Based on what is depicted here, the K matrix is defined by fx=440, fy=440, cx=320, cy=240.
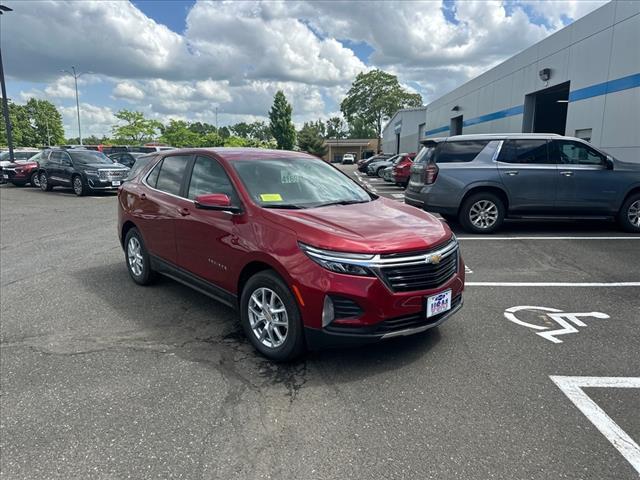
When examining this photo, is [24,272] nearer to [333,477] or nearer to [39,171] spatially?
[333,477]

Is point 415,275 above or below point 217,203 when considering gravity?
below

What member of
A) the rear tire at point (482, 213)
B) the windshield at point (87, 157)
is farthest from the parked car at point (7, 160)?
the rear tire at point (482, 213)

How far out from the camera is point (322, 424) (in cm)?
278

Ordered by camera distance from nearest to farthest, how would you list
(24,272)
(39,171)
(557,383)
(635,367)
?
(557,383) < (635,367) < (24,272) < (39,171)

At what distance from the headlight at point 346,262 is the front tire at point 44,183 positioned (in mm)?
19642

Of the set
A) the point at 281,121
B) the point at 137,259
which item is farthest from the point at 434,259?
the point at 281,121

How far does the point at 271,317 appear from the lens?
3504 millimetres

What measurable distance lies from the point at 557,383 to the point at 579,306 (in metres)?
1.92

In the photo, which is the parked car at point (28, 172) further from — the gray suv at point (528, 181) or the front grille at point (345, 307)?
the front grille at point (345, 307)

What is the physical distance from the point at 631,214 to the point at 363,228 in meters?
7.62

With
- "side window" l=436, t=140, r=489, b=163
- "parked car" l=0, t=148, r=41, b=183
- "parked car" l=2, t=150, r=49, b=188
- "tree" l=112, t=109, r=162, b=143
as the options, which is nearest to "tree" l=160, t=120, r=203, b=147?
"tree" l=112, t=109, r=162, b=143

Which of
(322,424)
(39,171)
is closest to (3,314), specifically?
(322,424)

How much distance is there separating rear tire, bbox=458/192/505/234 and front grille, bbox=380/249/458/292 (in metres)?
5.40

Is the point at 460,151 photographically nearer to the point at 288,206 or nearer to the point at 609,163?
the point at 609,163
